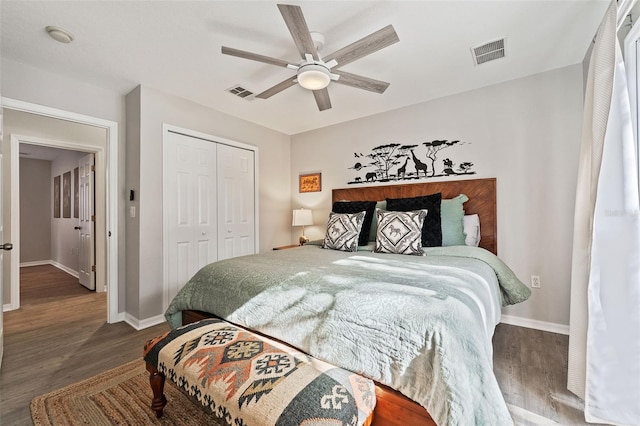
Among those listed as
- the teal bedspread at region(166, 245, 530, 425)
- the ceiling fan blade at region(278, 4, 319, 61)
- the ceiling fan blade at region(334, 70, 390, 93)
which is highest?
the ceiling fan blade at region(278, 4, 319, 61)

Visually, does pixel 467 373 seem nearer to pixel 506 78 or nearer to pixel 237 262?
A: pixel 237 262

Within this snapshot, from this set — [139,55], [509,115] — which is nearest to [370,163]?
[509,115]

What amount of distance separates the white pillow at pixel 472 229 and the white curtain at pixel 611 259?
1156 millimetres

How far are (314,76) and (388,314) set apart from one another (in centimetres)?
167

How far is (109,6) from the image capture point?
179 cm

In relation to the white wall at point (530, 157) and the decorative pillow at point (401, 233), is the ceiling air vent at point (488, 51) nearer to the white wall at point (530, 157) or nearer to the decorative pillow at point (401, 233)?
the white wall at point (530, 157)

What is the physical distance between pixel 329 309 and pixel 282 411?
497 mm

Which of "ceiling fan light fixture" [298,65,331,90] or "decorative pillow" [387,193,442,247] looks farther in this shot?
"decorative pillow" [387,193,442,247]

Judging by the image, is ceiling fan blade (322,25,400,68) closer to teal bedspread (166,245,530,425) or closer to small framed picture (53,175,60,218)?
teal bedspread (166,245,530,425)

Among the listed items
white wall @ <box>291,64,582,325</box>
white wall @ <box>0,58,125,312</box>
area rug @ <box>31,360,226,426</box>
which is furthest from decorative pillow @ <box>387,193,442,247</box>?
white wall @ <box>0,58,125,312</box>

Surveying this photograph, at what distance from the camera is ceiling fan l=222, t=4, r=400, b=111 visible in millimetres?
1613

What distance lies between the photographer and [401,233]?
8.23 ft

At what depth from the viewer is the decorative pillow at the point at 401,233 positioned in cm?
245

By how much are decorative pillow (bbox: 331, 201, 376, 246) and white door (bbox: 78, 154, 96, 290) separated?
146 inches
